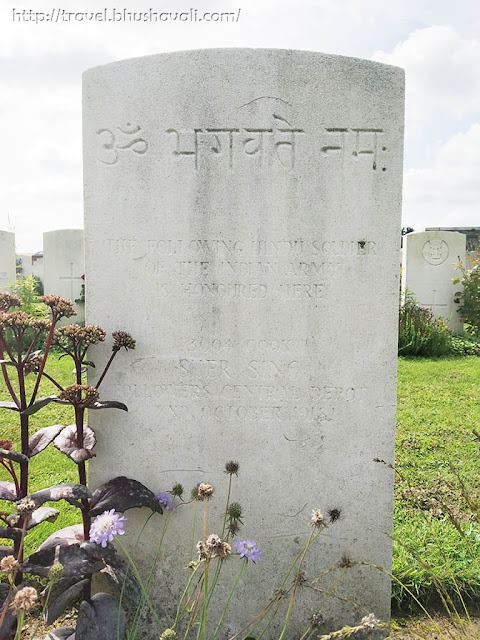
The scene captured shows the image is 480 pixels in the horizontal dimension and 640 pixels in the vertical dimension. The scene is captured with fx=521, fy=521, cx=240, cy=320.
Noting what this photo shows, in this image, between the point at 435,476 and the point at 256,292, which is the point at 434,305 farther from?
the point at 256,292

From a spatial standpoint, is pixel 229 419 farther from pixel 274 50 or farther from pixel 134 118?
pixel 274 50

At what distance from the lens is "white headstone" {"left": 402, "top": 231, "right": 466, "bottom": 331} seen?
385 inches

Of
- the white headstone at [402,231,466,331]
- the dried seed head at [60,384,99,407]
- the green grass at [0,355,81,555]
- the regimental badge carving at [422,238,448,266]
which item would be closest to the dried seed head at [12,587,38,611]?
the dried seed head at [60,384,99,407]

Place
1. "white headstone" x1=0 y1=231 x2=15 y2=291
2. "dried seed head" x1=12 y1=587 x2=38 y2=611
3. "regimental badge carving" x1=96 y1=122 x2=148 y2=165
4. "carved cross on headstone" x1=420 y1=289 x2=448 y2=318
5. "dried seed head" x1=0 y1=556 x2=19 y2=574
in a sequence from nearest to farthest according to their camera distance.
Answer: "dried seed head" x1=12 y1=587 x2=38 y2=611 → "dried seed head" x1=0 y1=556 x2=19 y2=574 → "regimental badge carving" x1=96 y1=122 x2=148 y2=165 → "white headstone" x1=0 y1=231 x2=15 y2=291 → "carved cross on headstone" x1=420 y1=289 x2=448 y2=318

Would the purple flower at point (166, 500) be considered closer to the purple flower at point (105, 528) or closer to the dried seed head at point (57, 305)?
the purple flower at point (105, 528)

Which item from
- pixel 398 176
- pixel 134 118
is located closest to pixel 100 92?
pixel 134 118

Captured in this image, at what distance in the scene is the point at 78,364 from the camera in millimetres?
2211

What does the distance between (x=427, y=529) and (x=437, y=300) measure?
7.66 metres

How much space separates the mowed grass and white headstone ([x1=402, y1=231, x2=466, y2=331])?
2650 millimetres

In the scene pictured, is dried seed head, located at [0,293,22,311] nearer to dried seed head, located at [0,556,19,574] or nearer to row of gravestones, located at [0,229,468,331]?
dried seed head, located at [0,556,19,574]

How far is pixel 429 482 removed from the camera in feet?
12.2

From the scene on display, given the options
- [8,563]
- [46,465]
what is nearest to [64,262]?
[46,465]

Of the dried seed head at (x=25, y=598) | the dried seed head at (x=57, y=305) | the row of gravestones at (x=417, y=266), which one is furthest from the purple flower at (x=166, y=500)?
the row of gravestones at (x=417, y=266)

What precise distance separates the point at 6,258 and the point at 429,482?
8140mm
